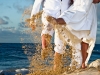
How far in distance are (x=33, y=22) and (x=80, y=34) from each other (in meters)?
0.94

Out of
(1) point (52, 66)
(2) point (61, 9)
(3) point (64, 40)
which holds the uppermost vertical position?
(2) point (61, 9)

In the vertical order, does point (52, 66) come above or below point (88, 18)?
below

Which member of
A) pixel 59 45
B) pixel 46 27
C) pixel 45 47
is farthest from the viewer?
pixel 45 47

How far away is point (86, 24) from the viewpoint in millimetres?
7633

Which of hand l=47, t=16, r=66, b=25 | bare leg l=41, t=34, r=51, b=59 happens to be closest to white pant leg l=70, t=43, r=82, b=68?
bare leg l=41, t=34, r=51, b=59

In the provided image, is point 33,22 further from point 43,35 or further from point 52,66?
point 52,66

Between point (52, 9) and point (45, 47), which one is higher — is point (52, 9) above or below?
above

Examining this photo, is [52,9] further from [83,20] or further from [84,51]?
[84,51]

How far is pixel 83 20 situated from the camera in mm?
7621

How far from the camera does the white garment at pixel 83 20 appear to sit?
294 inches

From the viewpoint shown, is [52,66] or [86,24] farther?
[52,66]

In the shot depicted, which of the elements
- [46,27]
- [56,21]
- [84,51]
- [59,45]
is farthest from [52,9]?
[84,51]

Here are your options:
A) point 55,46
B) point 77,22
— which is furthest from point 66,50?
point 77,22

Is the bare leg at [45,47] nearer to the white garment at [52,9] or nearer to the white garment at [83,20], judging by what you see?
the white garment at [52,9]
